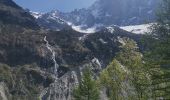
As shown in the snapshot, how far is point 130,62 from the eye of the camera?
4906 cm

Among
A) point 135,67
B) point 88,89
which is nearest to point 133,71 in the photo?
point 135,67

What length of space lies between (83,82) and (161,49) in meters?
42.0

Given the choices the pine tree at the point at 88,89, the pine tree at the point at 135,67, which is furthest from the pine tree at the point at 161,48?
the pine tree at the point at 88,89

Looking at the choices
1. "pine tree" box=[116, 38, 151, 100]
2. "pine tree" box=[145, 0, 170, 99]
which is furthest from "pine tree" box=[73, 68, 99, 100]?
"pine tree" box=[145, 0, 170, 99]

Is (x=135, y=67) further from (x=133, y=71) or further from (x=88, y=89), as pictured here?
(x=88, y=89)

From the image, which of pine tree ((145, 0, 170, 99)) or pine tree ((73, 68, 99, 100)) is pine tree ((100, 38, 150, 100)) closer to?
pine tree ((73, 68, 99, 100))

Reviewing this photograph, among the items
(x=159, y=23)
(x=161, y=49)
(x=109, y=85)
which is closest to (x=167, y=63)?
(x=161, y=49)

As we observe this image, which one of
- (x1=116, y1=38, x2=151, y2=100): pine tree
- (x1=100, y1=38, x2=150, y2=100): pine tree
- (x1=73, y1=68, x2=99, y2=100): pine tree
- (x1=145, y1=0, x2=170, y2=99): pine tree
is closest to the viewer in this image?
(x1=145, y1=0, x2=170, y2=99): pine tree

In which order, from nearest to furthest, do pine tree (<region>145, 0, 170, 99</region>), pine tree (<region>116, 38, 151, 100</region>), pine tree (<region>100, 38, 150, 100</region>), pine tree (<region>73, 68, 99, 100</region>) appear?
pine tree (<region>145, 0, 170, 99</region>)
pine tree (<region>100, 38, 150, 100</region>)
pine tree (<region>116, 38, 151, 100</region>)
pine tree (<region>73, 68, 99, 100</region>)

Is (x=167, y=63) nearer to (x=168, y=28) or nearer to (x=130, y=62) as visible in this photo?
(x=168, y=28)

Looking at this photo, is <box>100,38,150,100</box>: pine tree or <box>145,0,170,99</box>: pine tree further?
<box>100,38,150,100</box>: pine tree

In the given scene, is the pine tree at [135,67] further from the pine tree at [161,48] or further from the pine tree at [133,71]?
the pine tree at [161,48]

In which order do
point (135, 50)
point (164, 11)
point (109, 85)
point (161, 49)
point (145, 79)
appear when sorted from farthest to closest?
point (109, 85) < point (135, 50) < point (145, 79) < point (164, 11) < point (161, 49)

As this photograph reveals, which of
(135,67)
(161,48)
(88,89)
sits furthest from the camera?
(88,89)
